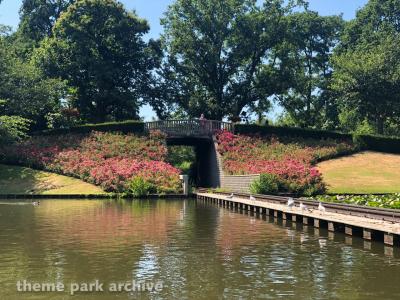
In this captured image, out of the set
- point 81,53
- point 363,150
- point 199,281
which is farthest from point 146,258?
point 81,53

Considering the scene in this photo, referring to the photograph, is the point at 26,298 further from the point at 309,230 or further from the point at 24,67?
the point at 24,67

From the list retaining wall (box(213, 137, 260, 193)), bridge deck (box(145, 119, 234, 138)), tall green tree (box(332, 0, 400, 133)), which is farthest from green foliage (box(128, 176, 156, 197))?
tall green tree (box(332, 0, 400, 133))

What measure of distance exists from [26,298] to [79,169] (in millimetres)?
36648

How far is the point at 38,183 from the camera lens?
142ft

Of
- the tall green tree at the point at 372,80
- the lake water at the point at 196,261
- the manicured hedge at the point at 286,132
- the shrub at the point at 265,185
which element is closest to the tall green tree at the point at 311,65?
the tall green tree at the point at 372,80

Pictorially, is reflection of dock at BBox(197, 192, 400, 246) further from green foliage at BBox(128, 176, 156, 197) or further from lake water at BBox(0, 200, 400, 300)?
green foliage at BBox(128, 176, 156, 197)

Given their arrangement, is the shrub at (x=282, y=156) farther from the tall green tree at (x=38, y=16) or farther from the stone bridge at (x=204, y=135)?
the tall green tree at (x=38, y=16)

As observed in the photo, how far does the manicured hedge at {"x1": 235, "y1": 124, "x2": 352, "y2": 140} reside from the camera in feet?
191

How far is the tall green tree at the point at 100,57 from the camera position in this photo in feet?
217

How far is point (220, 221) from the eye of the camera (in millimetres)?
23828

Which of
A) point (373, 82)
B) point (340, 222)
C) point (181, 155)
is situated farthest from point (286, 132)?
point (340, 222)

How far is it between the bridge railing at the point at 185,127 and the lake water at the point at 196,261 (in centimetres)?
3395

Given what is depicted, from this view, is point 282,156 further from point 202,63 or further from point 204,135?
point 202,63

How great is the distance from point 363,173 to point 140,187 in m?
21.1
